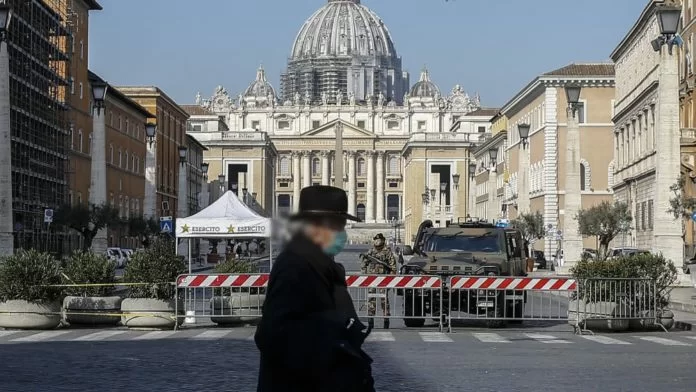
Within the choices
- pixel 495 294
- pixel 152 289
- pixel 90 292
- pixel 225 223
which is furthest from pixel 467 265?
pixel 225 223

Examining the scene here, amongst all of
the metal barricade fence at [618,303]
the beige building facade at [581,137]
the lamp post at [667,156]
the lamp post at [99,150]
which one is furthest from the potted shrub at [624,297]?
the beige building facade at [581,137]

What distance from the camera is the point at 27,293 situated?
22.7m

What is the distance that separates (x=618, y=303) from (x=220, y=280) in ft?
20.9

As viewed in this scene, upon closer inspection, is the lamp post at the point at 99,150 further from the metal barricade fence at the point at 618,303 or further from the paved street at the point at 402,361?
the metal barricade fence at the point at 618,303

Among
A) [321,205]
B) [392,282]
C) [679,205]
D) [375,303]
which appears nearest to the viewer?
[321,205]

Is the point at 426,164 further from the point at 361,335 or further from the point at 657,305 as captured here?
the point at 361,335

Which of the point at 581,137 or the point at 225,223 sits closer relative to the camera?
the point at 225,223

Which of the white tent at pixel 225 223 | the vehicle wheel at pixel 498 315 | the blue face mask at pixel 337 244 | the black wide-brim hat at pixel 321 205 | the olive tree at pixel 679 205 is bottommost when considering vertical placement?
the vehicle wheel at pixel 498 315

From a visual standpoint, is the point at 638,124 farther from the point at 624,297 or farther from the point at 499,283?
the point at 499,283

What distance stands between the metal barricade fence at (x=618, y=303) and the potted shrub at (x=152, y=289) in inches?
261

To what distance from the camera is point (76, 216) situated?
5638 cm

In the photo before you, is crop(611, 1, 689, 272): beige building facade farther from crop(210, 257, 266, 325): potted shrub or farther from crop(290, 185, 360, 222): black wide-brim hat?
crop(290, 185, 360, 222): black wide-brim hat

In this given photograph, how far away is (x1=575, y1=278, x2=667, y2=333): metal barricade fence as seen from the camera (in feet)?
74.3

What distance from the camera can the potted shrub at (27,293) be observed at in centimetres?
2256
